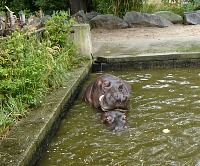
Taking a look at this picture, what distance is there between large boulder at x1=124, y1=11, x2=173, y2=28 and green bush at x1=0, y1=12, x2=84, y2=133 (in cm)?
754

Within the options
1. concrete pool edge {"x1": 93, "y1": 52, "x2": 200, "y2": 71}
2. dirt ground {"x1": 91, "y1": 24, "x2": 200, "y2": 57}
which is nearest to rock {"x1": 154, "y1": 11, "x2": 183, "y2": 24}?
dirt ground {"x1": 91, "y1": 24, "x2": 200, "y2": 57}

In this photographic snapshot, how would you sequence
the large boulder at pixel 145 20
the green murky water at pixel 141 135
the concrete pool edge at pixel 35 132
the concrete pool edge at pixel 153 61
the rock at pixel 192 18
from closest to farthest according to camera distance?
the concrete pool edge at pixel 35 132 < the green murky water at pixel 141 135 < the concrete pool edge at pixel 153 61 < the large boulder at pixel 145 20 < the rock at pixel 192 18

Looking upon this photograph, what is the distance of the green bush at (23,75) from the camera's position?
4.71m

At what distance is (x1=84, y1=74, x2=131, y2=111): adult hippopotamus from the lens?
5.48m

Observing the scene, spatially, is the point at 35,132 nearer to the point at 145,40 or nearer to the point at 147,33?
the point at 145,40

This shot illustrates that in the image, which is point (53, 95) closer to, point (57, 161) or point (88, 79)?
point (57, 161)

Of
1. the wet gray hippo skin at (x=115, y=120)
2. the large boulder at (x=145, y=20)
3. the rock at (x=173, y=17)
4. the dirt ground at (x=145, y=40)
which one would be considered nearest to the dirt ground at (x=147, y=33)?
the dirt ground at (x=145, y=40)

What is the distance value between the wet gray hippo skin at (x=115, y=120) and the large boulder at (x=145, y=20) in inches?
370

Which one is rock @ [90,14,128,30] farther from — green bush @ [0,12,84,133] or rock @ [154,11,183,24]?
green bush @ [0,12,84,133]

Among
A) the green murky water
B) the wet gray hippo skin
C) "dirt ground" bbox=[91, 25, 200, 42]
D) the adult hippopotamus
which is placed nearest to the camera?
the green murky water

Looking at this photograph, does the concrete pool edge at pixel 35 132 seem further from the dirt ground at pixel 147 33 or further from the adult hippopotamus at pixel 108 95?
the dirt ground at pixel 147 33

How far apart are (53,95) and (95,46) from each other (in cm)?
519

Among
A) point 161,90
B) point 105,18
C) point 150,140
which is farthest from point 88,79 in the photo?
point 105,18

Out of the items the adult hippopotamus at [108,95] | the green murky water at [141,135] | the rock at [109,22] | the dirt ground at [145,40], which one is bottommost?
the green murky water at [141,135]
